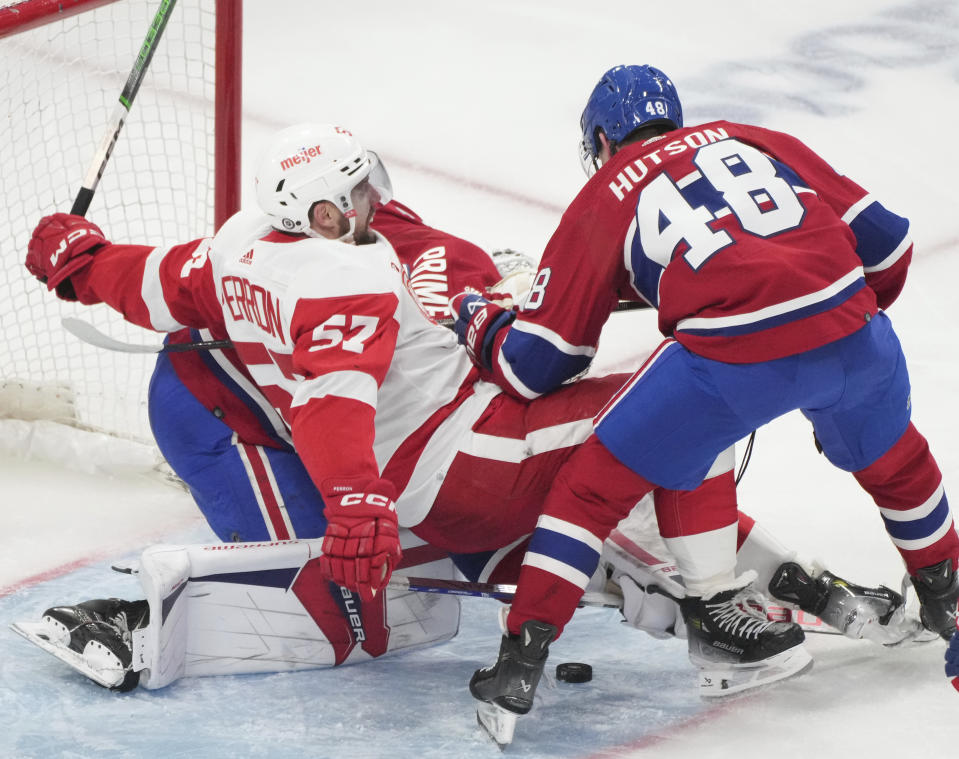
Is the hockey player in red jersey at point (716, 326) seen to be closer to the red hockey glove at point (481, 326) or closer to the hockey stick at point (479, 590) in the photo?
the red hockey glove at point (481, 326)

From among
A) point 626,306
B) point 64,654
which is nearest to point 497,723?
point 64,654

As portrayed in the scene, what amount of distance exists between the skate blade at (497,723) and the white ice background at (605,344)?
23 millimetres

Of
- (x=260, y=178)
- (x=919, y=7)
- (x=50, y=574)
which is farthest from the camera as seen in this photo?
(x=919, y=7)

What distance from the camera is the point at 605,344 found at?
377cm

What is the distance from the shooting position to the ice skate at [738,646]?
2156mm

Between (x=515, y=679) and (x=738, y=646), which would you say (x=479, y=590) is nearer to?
(x=515, y=679)

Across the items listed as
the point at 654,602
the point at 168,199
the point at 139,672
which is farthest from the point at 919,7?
the point at 139,672

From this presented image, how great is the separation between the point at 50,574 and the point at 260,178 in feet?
3.26

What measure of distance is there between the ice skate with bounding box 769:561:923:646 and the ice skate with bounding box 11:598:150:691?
3.66 ft

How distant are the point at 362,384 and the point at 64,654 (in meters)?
0.70

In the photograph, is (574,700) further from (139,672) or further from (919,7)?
(919,7)

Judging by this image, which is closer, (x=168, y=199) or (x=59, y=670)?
(x=59, y=670)

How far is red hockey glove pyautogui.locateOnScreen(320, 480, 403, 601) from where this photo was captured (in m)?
1.95

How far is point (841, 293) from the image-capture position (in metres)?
1.98
